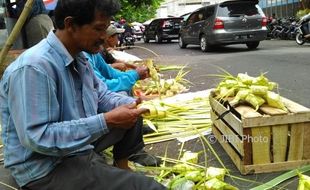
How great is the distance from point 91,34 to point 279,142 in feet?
6.18

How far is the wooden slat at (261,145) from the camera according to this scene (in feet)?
10.3

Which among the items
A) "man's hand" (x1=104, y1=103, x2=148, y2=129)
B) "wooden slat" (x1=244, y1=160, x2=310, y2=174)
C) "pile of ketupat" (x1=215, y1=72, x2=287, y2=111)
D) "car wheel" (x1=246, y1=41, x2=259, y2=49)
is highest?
"man's hand" (x1=104, y1=103, x2=148, y2=129)

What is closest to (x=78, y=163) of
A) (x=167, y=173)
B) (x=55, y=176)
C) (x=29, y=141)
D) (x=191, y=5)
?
(x=55, y=176)

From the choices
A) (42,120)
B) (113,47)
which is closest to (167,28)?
(113,47)

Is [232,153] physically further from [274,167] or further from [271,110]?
[271,110]

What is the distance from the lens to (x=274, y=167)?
3.27 m

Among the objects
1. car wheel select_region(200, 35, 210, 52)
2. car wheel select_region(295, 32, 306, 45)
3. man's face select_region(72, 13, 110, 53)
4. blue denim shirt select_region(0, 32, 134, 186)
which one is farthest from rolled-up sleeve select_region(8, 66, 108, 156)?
car wheel select_region(295, 32, 306, 45)

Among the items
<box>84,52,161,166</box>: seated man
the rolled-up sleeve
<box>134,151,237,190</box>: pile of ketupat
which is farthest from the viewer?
<box>84,52,161,166</box>: seated man

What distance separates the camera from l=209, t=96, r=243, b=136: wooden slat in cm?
320

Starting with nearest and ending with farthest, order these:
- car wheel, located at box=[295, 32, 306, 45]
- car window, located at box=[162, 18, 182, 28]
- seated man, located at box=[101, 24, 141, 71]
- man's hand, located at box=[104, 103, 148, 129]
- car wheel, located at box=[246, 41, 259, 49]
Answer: man's hand, located at box=[104, 103, 148, 129], seated man, located at box=[101, 24, 141, 71], car wheel, located at box=[295, 32, 306, 45], car wheel, located at box=[246, 41, 259, 49], car window, located at box=[162, 18, 182, 28]

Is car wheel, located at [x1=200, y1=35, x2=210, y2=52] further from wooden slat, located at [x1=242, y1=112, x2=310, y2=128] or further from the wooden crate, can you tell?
wooden slat, located at [x1=242, y1=112, x2=310, y2=128]

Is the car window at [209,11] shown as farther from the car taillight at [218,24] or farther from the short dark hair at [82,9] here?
the short dark hair at [82,9]

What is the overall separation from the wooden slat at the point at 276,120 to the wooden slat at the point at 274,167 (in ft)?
1.17

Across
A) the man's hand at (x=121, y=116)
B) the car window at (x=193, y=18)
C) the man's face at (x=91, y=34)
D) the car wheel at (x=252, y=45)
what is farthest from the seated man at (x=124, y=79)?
the car window at (x=193, y=18)
